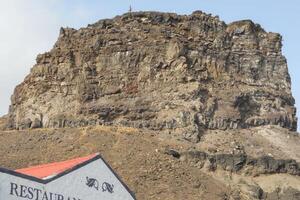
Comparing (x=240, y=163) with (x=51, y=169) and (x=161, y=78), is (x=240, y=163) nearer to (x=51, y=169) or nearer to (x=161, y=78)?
(x=161, y=78)

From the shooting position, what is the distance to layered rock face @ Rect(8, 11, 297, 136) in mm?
78062

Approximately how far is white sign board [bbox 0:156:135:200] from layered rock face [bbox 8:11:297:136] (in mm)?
40676

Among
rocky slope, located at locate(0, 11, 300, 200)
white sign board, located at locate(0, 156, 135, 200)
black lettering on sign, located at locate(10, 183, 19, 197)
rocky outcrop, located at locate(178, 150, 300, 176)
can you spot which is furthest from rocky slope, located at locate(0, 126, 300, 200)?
black lettering on sign, located at locate(10, 183, 19, 197)

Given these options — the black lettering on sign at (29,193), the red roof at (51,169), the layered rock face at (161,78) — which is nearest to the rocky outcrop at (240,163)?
the layered rock face at (161,78)

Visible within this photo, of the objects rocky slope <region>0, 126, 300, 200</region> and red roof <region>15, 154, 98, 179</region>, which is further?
rocky slope <region>0, 126, 300, 200</region>

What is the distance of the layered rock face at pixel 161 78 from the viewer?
256ft

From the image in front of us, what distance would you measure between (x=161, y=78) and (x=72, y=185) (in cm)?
4753

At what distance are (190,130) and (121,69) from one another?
Result: 10.0 m

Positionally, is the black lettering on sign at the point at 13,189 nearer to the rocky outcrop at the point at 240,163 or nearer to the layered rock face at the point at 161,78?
the rocky outcrop at the point at 240,163

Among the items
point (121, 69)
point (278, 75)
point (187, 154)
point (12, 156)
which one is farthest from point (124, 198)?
point (278, 75)

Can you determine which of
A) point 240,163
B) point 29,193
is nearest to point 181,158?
point 240,163

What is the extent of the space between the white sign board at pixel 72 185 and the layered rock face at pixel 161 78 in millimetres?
40676

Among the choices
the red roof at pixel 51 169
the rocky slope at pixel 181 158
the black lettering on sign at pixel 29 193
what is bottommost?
the rocky slope at pixel 181 158

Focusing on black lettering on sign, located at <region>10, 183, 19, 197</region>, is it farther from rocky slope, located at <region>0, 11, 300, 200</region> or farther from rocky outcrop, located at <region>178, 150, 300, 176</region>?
rocky outcrop, located at <region>178, 150, 300, 176</region>
